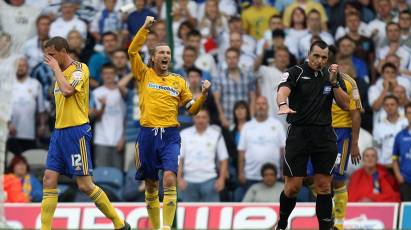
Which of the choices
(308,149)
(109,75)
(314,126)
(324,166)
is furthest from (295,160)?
(109,75)

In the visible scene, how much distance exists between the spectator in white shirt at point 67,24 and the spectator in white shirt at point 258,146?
13.8 ft

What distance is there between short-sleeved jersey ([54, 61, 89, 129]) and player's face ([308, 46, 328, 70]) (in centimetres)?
299

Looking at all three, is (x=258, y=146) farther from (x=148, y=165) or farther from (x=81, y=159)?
(x=81, y=159)

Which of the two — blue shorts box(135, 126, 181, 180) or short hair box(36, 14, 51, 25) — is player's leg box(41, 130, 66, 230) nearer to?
blue shorts box(135, 126, 181, 180)

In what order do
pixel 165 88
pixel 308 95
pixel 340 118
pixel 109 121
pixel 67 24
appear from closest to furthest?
pixel 308 95 → pixel 165 88 → pixel 340 118 → pixel 109 121 → pixel 67 24

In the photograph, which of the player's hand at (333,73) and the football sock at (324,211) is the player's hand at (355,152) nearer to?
the football sock at (324,211)

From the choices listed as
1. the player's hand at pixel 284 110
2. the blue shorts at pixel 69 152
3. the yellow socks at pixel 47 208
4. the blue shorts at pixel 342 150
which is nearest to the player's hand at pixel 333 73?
the player's hand at pixel 284 110

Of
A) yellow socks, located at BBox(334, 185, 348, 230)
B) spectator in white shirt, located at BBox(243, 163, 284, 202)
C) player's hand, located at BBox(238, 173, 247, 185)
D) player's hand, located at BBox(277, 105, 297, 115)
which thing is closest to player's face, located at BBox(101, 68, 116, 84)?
player's hand, located at BBox(238, 173, 247, 185)

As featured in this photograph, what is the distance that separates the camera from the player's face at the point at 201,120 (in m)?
23.7

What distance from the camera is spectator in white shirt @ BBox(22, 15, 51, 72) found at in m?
25.5

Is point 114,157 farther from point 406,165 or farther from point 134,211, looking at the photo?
point 406,165

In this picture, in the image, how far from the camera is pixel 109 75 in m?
24.4

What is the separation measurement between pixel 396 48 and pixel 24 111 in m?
7.23

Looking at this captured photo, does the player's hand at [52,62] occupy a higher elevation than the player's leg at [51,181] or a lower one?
higher
